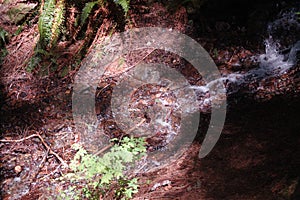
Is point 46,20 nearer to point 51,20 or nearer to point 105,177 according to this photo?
point 51,20

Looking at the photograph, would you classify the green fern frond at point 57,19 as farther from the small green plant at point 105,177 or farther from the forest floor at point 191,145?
the small green plant at point 105,177

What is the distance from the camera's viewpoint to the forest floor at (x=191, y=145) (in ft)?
9.07

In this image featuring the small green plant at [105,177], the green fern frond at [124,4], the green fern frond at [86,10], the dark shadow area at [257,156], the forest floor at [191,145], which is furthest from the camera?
the green fern frond at [86,10]

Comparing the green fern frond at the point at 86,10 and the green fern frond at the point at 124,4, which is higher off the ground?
the green fern frond at the point at 124,4

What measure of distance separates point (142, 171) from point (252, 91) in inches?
78.0

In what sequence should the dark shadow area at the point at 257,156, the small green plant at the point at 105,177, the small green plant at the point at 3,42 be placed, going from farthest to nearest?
1. the small green plant at the point at 3,42
2. the small green plant at the point at 105,177
3. the dark shadow area at the point at 257,156

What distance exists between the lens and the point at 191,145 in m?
3.47

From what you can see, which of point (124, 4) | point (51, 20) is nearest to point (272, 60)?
point (124, 4)

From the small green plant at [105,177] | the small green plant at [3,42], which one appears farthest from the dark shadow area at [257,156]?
the small green plant at [3,42]

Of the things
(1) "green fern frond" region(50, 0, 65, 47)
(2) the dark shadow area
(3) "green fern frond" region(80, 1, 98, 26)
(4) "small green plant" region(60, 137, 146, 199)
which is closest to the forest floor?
(2) the dark shadow area

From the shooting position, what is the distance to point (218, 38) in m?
5.30

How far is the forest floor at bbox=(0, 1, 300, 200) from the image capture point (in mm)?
2766

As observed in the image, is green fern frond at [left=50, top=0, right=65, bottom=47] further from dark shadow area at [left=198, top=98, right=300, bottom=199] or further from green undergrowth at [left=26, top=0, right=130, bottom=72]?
dark shadow area at [left=198, top=98, right=300, bottom=199]

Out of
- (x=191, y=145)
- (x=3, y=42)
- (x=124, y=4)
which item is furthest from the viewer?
(x=3, y=42)
